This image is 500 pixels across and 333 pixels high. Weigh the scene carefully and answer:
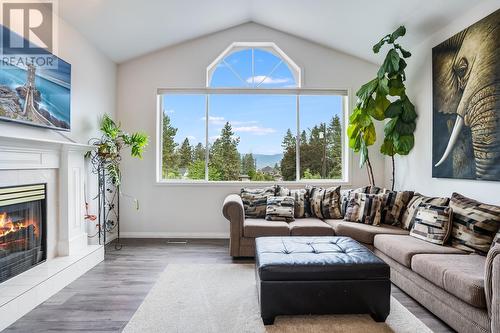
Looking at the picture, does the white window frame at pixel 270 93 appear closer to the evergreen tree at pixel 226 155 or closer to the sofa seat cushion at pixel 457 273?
the evergreen tree at pixel 226 155

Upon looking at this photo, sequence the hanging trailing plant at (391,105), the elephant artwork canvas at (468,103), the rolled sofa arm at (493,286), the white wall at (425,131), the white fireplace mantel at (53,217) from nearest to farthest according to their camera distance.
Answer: the rolled sofa arm at (493,286) → the white fireplace mantel at (53,217) → the elephant artwork canvas at (468,103) → the white wall at (425,131) → the hanging trailing plant at (391,105)

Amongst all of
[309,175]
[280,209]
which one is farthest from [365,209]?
[309,175]

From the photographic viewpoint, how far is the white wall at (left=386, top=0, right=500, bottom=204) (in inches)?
126

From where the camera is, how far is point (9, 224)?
2719mm

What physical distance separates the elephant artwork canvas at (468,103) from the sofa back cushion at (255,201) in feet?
6.99

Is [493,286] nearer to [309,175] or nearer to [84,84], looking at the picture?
[309,175]

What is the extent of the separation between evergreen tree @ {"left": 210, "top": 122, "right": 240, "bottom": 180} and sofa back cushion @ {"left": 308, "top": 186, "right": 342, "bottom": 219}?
4.61 ft

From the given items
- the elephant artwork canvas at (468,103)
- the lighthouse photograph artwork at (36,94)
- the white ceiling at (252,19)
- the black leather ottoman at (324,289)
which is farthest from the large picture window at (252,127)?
the black leather ottoman at (324,289)

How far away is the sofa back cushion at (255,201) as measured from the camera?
4.26 meters

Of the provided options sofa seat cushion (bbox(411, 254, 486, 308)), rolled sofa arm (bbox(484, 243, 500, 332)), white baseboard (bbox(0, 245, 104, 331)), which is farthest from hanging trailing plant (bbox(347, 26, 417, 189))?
white baseboard (bbox(0, 245, 104, 331))

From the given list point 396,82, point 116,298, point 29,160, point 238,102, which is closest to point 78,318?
point 116,298

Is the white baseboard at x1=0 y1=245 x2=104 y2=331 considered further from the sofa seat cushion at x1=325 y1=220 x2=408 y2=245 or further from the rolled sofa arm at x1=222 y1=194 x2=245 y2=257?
the sofa seat cushion at x1=325 y1=220 x2=408 y2=245

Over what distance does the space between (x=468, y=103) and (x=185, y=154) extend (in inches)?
152

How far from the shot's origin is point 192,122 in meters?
5.13
